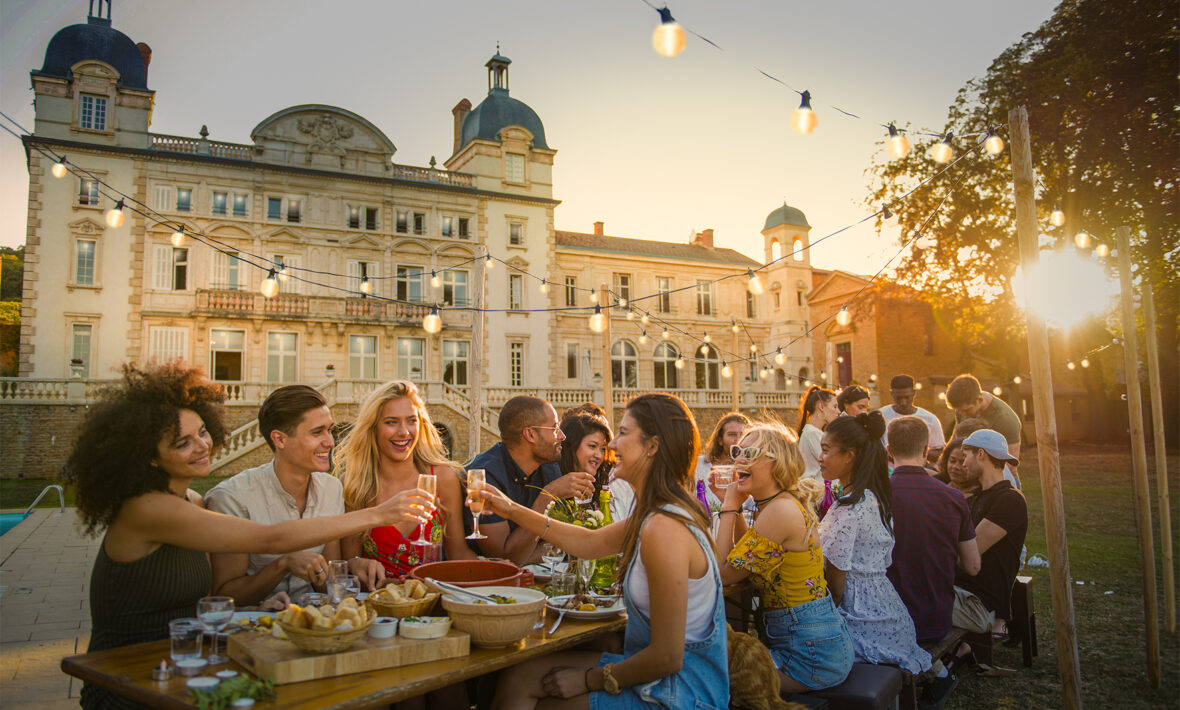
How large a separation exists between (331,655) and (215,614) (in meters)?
0.53

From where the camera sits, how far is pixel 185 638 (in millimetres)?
2424

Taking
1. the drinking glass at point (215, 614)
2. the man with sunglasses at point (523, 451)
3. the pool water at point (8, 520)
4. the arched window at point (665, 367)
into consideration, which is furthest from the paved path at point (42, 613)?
the arched window at point (665, 367)

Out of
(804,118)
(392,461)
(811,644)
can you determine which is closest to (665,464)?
(811,644)

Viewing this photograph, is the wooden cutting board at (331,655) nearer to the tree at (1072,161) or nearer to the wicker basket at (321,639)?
the wicker basket at (321,639)

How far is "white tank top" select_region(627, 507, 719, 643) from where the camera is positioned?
Result: 2.91m

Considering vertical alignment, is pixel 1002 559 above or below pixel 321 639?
below

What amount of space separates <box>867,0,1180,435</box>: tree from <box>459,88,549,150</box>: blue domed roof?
1844 centimetres

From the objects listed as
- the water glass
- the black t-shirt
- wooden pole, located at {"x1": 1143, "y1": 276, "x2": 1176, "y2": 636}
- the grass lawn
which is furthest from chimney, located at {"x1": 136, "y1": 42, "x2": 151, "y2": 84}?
the grass lawn

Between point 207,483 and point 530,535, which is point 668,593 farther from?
point 207,483

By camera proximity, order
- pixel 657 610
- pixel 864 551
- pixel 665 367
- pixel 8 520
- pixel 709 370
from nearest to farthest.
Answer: pixel 657 610 → pixel 864 551 → pixel 8 520 → pixel 665 367 → pixel 709 370

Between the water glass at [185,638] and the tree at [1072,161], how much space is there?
21.8 m

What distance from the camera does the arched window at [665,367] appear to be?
39.9 metres

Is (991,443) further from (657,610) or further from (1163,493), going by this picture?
(657,610)

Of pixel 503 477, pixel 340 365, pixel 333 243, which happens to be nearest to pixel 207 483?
pixel 340 365
